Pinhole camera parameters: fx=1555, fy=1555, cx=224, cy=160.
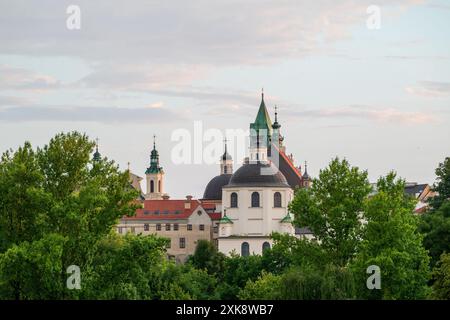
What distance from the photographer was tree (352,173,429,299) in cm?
7100

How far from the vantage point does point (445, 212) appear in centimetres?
10625

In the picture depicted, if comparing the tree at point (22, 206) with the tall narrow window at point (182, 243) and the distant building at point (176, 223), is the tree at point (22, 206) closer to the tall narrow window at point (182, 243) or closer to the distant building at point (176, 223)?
the distant building at point (176, 223)

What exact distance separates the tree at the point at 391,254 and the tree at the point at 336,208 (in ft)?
3.54

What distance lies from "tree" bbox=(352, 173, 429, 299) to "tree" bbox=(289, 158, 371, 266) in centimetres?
108

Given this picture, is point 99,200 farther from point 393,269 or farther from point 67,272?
point 393,269

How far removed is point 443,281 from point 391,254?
4.23 meters

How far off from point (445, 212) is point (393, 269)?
36102mm

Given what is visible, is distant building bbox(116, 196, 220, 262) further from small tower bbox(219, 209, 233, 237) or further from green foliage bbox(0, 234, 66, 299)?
green foliage bbox(0, 234, 66, 299)

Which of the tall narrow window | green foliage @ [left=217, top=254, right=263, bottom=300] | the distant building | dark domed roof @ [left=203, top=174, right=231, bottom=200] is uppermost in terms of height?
dark domed roof @ [left=203, top=174, right=231, bottom=200]

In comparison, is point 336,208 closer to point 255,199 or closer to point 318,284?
point 318,284

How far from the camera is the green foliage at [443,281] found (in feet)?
238

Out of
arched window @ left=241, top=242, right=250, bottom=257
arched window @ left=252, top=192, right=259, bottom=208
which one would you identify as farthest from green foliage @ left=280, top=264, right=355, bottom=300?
arched window @ left=252, top=192, right=259, bottom=208
